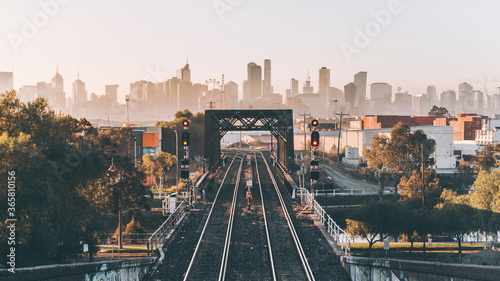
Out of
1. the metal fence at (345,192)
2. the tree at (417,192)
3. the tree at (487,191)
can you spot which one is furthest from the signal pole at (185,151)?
the tree at (417,192)

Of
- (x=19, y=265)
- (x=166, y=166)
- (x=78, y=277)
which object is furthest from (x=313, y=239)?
(x=166, y=166)

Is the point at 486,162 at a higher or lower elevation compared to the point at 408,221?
higher

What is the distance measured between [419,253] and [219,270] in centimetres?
2542

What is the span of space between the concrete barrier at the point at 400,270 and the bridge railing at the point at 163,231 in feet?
30.7

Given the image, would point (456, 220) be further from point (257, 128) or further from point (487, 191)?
point (257, 128)

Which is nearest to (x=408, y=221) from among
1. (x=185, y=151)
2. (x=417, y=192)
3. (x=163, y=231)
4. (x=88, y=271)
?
(x=417, y=192)

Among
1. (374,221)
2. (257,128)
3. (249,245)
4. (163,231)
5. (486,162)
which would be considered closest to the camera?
(249,245)

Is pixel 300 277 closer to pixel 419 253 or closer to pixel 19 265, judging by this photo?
pixel 19 265

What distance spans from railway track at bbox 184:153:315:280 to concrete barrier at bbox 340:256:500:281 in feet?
7.07

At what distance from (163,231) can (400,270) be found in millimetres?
12767

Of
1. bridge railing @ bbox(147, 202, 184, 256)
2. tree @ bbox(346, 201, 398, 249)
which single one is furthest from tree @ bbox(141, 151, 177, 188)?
tree @ bbox(346, 201, 398, 249)

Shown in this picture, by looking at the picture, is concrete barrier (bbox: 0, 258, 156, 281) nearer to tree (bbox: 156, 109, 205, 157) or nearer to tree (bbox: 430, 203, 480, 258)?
tree (bbox: 430, 203, 480, 258)

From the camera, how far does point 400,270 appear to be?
1858cm

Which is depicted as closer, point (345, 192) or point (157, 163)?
point (345, 192)
